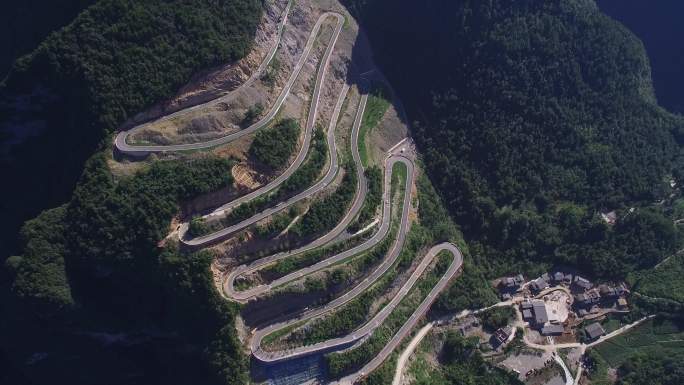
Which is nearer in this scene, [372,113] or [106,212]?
[106,212]

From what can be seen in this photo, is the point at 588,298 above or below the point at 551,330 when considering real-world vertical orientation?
above

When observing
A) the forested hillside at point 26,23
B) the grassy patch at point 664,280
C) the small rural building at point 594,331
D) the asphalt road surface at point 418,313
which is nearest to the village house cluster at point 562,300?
the small rural building at point 594,331

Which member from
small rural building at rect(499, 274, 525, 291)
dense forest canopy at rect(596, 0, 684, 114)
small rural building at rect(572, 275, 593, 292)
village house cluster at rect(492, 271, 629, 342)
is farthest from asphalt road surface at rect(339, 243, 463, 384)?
dense forest canopy at rect(596, 0, 684, 114)

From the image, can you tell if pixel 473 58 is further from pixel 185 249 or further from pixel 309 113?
pixel 185 249

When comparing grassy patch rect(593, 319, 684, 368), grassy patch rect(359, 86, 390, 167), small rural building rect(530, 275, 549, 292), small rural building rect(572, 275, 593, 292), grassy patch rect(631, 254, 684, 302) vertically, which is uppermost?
grassy patch rect(359, 86, 390, 167)

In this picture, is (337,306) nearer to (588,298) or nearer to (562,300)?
(562,300)

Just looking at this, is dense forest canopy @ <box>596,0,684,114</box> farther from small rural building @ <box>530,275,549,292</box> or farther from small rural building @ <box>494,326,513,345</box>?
small rural building @ <box>494,326,513,345</box>

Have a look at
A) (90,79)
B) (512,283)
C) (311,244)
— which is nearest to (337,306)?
(311,244)
